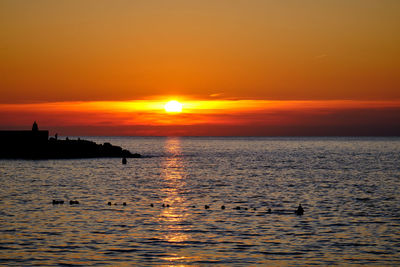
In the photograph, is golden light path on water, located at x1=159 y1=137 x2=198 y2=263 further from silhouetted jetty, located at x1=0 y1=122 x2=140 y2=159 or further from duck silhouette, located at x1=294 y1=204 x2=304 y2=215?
silhouetted jetty, located at x1=0 y1=122 x2=140 y2=159

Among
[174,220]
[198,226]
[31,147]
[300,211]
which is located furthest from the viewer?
[31,147]

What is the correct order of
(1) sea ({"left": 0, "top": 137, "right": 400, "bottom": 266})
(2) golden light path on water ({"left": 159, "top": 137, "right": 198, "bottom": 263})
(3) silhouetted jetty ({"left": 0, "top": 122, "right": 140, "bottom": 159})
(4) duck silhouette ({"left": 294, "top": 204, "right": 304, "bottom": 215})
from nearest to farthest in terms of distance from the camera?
1. (1) sea ({"left": 0, "top": 137, "right": 400, "bottom": 266})
2. (2) golden light path on water ({"left": 159, "top": 137, "right": 198, "bottom": 263})
3. (4) duck silhouette ({"left": 294, "top": 204, "right": 304, "bottom": 215})
4. (3) silhouetted jetty ({"left": 0, "top": 122, "right": 140, "bottom": 159})

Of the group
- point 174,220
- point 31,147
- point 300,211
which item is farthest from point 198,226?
point 31,147

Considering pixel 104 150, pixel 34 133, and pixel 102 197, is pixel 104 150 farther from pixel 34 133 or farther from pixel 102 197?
pixel 102 197

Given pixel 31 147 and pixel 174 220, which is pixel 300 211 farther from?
pixel 31 147

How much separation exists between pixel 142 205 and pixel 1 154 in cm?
9027

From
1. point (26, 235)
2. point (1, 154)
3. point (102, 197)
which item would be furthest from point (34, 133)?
point (26, 235)

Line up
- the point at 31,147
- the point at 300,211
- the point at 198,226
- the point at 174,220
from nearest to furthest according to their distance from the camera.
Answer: the point at 198,226 < the point at 174,220 < the point at 300,211 < the point at 31,147

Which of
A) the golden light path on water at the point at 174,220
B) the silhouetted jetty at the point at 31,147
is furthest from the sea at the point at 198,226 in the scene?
the silhouetted jetty at the point at 31,147

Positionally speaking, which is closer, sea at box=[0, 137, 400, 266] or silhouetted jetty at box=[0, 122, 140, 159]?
sea at box=[0, 137, 400, 266]

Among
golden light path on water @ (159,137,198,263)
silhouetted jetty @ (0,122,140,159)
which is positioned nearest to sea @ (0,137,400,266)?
golden light path on water @ (159,137,198,263)

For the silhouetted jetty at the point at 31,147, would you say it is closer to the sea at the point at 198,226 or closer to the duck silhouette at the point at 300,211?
the sea at the point at 198,226

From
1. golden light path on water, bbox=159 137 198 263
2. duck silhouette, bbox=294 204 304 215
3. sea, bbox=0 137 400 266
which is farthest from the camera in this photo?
duck silhouette, bbox=294 204 304 215

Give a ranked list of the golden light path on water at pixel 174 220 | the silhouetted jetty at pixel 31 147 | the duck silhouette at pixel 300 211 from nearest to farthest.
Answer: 1. the golden light path on water at pixel 174 220
2. the duck silhouette at pixel 300 211
3. the silhouetted jetty at pixel 31 147
